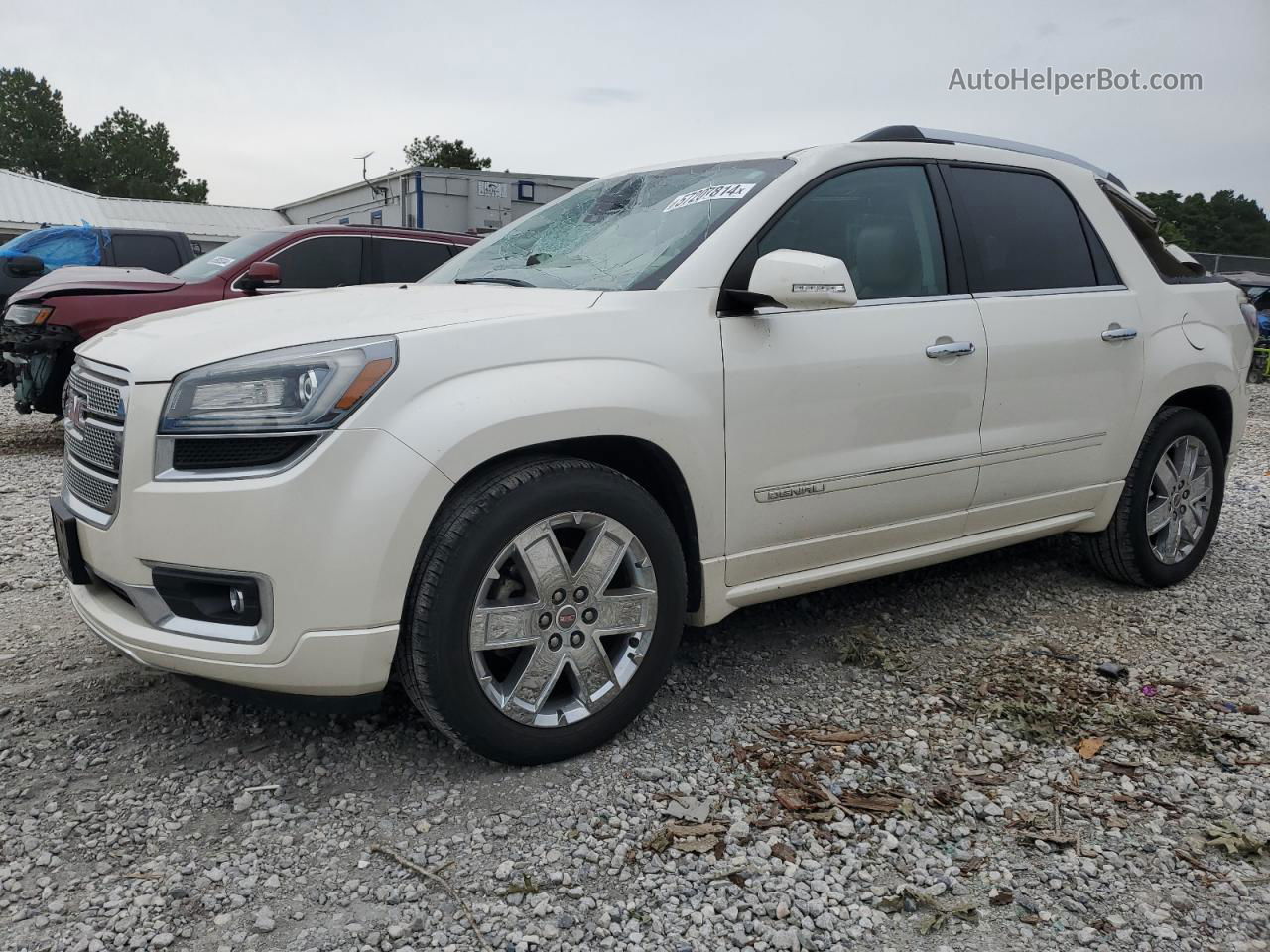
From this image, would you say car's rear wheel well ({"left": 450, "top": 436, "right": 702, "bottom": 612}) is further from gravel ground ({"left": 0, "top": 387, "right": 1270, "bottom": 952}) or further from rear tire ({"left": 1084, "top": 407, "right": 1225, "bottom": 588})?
rear tire ({"left": 1084, "top": 407, "right": 1225, "bottom": 588})

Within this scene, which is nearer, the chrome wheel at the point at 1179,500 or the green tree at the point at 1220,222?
the chrome wheel at the point at 1179,500

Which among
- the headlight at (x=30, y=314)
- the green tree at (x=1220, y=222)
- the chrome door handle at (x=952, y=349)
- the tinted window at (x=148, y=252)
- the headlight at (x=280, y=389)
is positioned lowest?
the headlight at (x=280, y=389)

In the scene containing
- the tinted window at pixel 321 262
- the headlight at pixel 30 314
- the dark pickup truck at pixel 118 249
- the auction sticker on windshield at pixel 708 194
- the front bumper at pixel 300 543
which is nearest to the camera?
the front bumper at pixel 300 543

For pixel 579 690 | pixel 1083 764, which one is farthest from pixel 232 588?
pixel 1083 764

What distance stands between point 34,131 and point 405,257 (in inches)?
2965

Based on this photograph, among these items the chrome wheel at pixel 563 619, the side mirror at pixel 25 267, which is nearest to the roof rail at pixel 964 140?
the chrome wheel at pixel 563 619

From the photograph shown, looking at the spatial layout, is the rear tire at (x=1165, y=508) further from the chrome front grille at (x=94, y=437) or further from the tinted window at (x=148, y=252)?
the tinted window at (x=148, y=252)

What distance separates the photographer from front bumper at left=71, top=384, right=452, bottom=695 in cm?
230

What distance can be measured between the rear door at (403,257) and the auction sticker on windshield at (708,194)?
17.3 feet

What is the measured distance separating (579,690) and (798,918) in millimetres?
841

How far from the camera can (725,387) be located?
9.34 feet

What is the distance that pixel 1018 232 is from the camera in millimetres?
3777

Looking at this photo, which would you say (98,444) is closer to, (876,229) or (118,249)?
(876,229)

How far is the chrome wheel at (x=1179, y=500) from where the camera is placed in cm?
429
